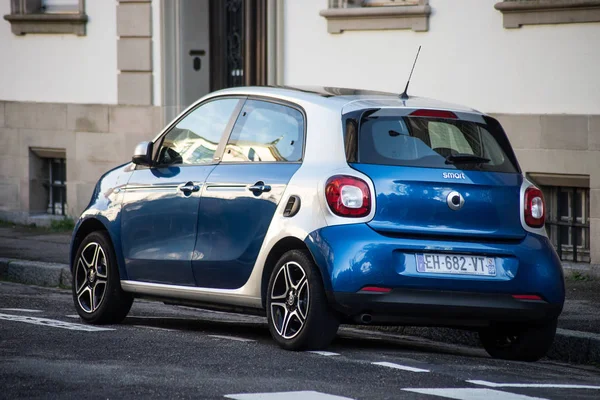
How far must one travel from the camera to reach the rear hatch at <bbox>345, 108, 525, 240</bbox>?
7547mm

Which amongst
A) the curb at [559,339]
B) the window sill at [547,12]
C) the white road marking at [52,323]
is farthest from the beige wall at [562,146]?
the white road marking at [52,323]

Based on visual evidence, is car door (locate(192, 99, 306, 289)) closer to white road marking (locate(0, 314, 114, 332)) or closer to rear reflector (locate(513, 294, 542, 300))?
white road marking (locate(0, 314, 114, 332))

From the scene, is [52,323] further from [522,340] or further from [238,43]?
[238,43]

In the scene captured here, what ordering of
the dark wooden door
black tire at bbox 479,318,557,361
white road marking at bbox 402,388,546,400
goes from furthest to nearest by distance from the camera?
the dark wooden door < black tire at bbox 479,318,557,361 < white road marking at bbox 402,388,546,400

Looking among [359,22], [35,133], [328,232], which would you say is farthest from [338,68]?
[328,232]

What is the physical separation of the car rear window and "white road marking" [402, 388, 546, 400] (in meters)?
1.70


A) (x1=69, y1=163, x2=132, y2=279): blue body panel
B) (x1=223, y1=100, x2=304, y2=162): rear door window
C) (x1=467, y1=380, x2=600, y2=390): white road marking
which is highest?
(x1=223, y1=100, x2=304, y2=162): rear door window

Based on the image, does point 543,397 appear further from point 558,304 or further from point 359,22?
point 359,22

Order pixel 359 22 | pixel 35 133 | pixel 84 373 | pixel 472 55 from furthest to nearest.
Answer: pixel 35 133, pixel 359 22, pixel 472 55, pixel 84 373

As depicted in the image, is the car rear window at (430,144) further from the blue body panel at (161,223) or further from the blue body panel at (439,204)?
the blue body panel at (161,223)

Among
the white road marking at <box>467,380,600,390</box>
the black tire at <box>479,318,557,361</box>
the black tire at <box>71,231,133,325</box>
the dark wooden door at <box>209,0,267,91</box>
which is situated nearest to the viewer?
the white road marking at <box>467,380,600,390</box>

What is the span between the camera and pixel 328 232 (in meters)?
7.48

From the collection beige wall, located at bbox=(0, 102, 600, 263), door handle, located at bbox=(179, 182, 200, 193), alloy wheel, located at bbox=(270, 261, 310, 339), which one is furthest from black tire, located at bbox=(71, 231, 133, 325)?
beige wall, located at bbox=(0, 102, 600, 263)

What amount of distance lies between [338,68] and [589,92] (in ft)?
10.5
